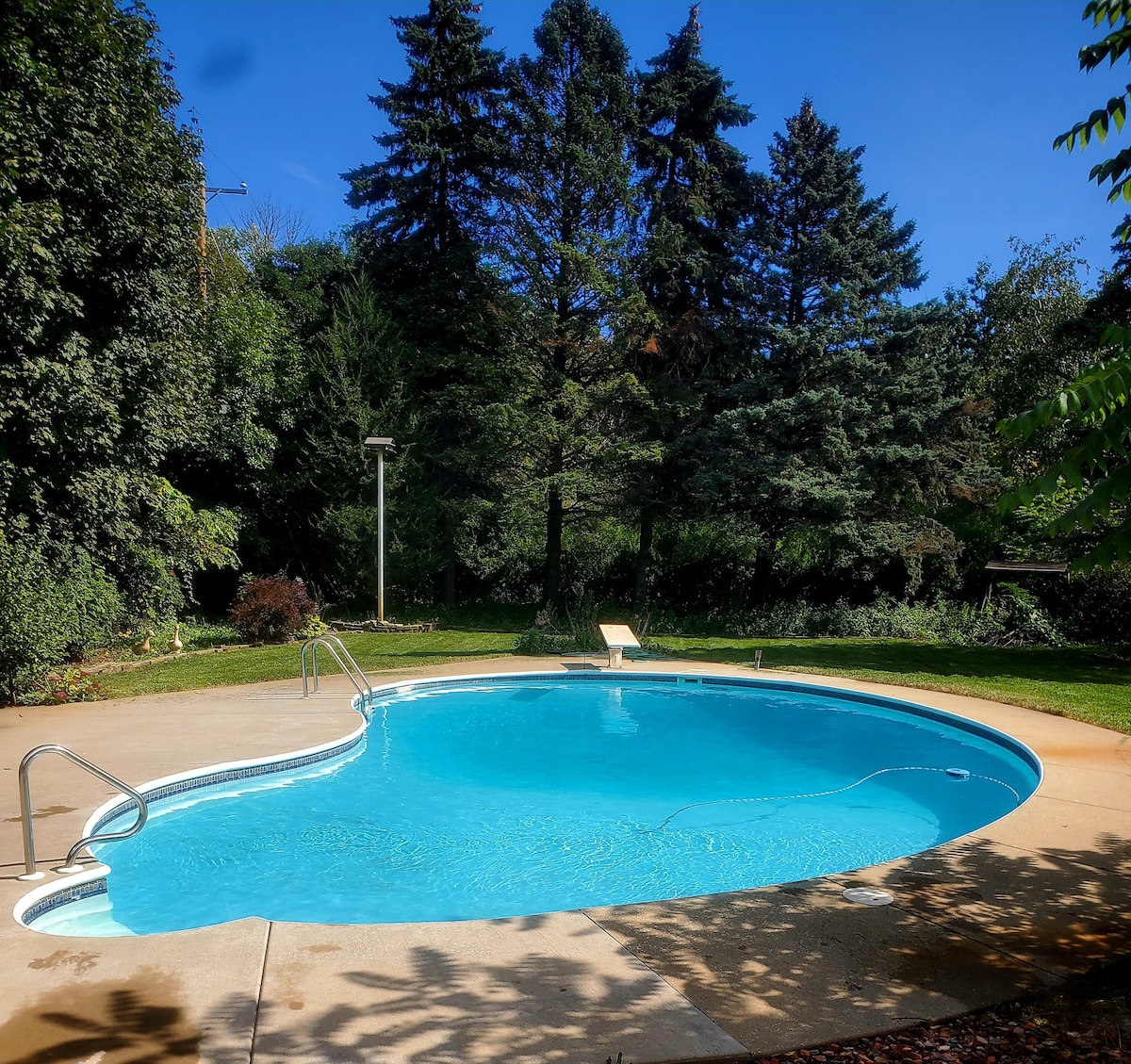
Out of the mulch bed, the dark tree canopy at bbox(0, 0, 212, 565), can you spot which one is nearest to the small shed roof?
the mulch bed

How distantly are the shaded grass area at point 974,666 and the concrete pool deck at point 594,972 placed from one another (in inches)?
198

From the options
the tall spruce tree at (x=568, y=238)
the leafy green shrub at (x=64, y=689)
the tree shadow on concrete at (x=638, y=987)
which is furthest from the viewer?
the tall spruce tree at (x=568, y=238)

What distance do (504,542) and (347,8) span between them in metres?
12.1

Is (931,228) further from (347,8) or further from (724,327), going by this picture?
(347,8)

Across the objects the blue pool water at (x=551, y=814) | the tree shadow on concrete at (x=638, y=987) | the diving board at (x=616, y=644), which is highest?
the diving board at (x=616, y=644)

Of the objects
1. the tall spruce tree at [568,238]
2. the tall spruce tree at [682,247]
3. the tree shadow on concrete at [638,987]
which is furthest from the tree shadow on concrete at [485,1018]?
the tall spruce tree at [682,247]

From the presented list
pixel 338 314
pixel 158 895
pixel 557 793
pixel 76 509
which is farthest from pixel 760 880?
pixel 338 314

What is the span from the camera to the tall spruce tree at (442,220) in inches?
784

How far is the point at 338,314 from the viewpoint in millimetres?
19453

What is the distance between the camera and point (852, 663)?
12.6 m

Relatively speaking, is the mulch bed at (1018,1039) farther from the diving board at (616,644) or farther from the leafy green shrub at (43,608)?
the leafy green shrub at (43,608)

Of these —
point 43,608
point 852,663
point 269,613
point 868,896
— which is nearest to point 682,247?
point 852,663

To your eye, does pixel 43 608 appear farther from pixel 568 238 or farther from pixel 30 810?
pixel 568 238

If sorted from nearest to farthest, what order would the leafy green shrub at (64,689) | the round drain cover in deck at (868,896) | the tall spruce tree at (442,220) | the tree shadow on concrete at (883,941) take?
the tree shadow on concrete at (883,941) < the round drain cover in deck at (868,896) < the leafy green shrub at (64,689) < the tall spruce tree at (442,220)
